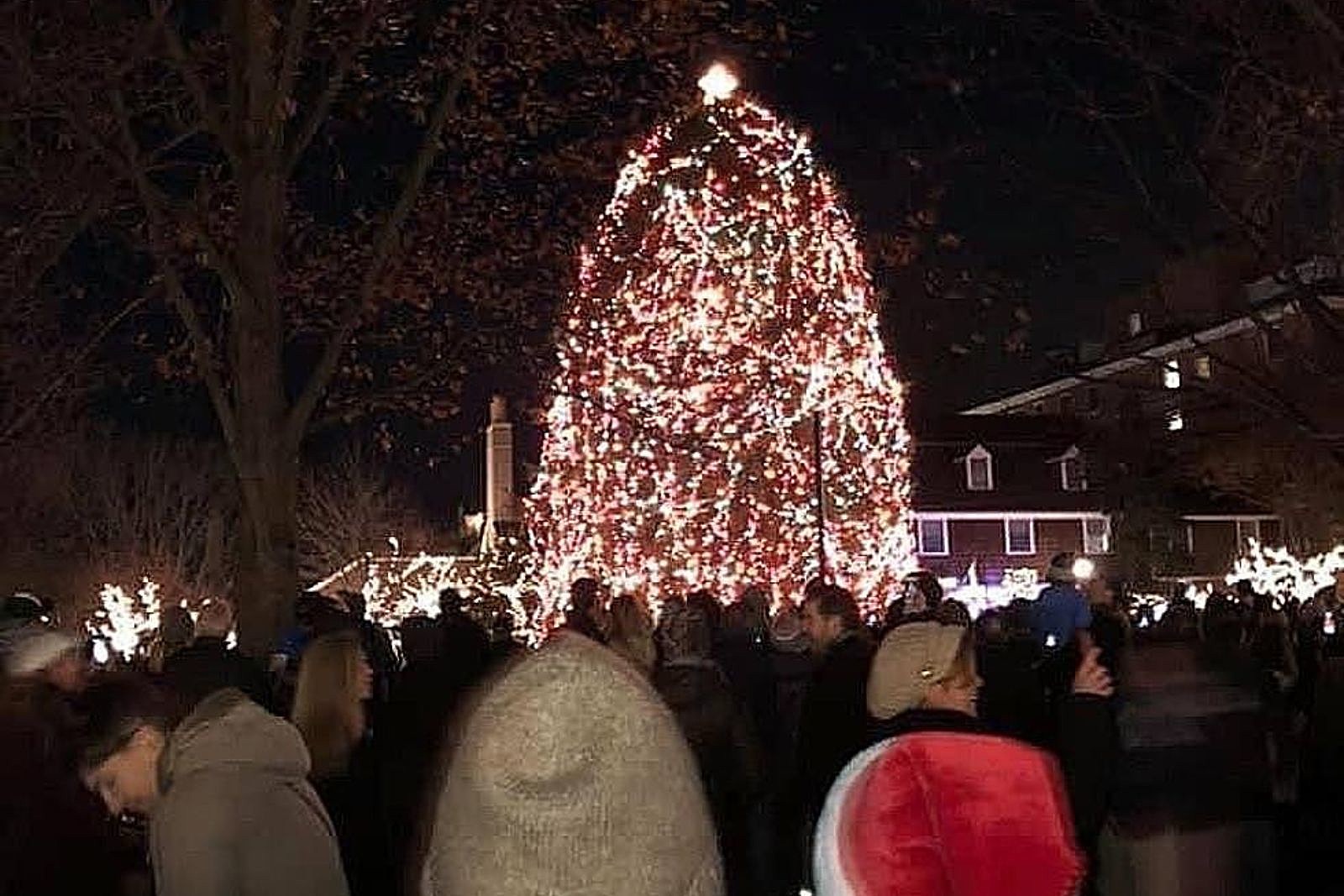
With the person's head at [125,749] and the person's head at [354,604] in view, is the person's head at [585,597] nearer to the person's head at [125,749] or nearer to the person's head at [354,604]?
the person's head at [354,604]

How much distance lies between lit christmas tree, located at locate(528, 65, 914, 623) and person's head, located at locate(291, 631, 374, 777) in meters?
15.5

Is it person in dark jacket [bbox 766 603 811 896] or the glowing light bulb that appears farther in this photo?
the glowing light bulb

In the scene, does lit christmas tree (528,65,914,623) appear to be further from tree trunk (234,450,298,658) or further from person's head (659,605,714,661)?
person's head (659,605,714,661)

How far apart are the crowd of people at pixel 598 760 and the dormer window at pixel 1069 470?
60777 mm

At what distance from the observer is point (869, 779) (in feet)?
12.6

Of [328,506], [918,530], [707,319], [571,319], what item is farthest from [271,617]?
[328,506]

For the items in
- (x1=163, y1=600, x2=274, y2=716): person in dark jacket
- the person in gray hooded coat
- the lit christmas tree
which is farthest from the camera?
the lit christmas tree

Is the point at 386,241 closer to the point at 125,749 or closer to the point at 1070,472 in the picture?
the point at 125,749

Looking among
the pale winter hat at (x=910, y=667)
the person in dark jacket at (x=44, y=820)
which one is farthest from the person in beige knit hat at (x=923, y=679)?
the person in dark jacket at (x=44, y=820)

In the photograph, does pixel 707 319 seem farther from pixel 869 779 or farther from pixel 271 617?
pixel 869 779

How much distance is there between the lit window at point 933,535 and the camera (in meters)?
69.4

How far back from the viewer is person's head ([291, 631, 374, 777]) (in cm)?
670

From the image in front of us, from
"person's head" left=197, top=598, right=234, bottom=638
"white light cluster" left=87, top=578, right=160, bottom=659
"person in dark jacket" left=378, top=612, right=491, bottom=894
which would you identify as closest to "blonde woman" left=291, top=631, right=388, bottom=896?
"person in dark jacket" left=378, top=612, right=491, bottom=894

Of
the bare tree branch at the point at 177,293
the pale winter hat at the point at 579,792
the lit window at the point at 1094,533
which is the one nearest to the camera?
the pale winter hat at the point at 579,792
